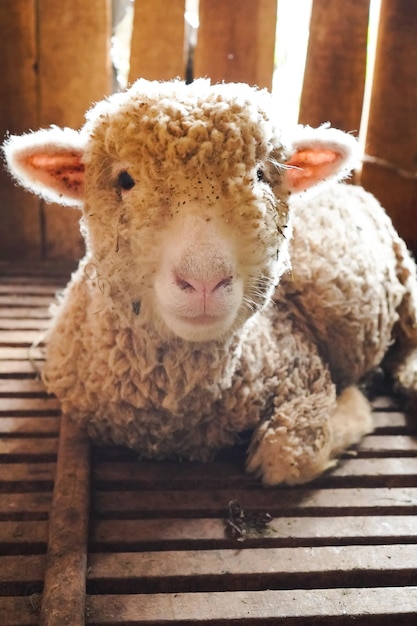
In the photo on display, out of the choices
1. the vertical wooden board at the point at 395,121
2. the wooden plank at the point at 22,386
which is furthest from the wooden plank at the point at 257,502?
the vertical wooden board at the point at 395,121

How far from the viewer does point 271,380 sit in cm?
185

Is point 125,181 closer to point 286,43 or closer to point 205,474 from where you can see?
point 205,474

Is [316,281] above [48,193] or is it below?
below

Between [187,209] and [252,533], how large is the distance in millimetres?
790

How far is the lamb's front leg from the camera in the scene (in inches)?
68.0

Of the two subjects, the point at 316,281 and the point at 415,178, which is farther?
the point at 415,178

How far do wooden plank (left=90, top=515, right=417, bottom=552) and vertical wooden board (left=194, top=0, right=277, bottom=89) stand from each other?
6.06ft

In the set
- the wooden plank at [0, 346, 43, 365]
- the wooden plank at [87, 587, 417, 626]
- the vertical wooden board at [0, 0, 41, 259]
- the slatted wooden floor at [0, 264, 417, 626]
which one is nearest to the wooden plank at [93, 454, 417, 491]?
the slatted wooden floor at [0, 264, 417, 626]

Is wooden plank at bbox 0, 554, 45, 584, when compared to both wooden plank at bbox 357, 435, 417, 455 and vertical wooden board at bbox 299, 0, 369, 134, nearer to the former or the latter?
wooden plank at bbox 357, 435, 417, 455

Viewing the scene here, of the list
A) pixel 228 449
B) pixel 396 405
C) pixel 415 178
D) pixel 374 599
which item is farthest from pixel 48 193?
pixel 415 178

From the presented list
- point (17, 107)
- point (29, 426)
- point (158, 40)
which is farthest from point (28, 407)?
point (158, 40)

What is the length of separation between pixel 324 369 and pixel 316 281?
0.27 metres

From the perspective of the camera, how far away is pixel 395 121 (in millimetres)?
2768

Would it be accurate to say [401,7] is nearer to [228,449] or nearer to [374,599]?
[228,449]
